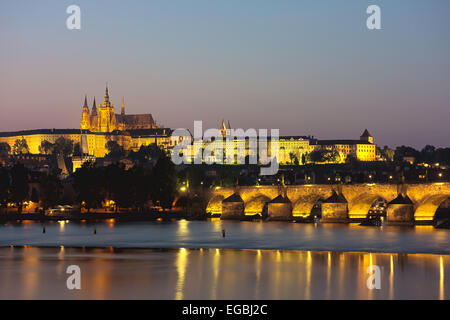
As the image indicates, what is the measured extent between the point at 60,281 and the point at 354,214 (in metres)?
49.6

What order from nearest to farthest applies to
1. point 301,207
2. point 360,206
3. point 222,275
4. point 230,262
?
point 222,275 < point 230,262 < point 360,206 < point 301,207

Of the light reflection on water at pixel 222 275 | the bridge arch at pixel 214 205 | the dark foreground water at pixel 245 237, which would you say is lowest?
the light reflection on water at pixel 222 275

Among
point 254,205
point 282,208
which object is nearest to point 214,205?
point 254,205

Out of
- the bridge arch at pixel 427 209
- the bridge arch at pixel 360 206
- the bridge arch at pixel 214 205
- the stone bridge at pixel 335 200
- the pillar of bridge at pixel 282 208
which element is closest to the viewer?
the stone bridge at pixel 335 200

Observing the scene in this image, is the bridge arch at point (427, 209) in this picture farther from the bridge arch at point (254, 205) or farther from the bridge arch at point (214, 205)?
the bridge arch at point (214, 205)

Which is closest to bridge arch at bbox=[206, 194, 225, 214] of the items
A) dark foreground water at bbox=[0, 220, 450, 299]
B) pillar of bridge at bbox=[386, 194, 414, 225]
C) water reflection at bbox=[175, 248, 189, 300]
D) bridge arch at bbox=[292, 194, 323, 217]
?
bridge arch at bbox=[292, 194, 323, 217]

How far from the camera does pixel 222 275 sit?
48.7 m

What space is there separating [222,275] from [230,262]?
689 centimetres

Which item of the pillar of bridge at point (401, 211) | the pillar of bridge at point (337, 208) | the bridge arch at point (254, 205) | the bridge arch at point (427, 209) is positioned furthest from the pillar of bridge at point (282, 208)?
the bridge arch at point (427, 209)

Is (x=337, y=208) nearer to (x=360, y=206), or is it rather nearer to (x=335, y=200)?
(x=335, y=200)

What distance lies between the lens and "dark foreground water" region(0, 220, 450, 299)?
141 ft

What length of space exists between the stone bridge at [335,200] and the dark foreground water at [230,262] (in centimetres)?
213

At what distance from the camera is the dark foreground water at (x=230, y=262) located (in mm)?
43094

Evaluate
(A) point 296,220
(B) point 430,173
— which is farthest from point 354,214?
(B) point 430,173
